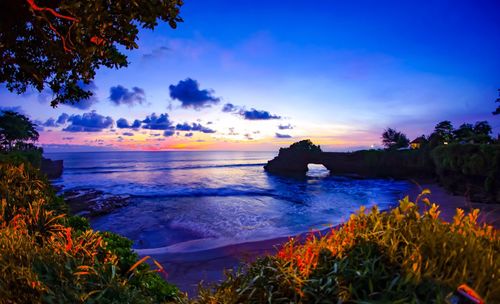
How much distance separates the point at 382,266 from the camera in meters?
1.71

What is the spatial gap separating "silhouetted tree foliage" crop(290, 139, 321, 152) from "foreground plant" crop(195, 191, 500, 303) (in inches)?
2476

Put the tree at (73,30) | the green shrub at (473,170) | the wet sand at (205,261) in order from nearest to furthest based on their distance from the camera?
the tree at (73,30) → the wet sand at (205,261) → the green shrub at (473,170)

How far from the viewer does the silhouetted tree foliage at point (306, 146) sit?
211ft

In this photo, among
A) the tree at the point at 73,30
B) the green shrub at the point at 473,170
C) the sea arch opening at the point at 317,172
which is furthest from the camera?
the sea arch opening at the point at 317,172

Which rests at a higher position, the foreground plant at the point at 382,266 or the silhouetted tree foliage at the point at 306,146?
the silhouetted tree foliage at the point at 306,146

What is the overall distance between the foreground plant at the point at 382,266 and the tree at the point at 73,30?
5.03 m

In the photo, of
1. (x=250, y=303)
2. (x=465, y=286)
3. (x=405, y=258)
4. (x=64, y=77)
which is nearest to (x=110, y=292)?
(x=250, y=303)

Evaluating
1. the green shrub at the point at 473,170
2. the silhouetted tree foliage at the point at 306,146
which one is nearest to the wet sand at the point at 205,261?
the green shrub at the point at 473,170

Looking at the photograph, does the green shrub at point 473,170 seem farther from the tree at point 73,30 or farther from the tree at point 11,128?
the tree at point 11,128

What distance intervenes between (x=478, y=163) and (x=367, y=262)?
2519cm

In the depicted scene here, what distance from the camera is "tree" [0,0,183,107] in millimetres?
5102

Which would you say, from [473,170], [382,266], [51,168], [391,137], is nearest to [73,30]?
[382,266]

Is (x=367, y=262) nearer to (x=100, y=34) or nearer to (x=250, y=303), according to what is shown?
(x=250, y=303)

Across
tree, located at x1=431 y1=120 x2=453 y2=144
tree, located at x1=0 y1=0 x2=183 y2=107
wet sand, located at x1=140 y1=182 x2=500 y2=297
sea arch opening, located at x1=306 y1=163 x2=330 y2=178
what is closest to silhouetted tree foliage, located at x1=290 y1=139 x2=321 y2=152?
sea arch opening, located at x1=306 y1=163 x2=330 y2=178
